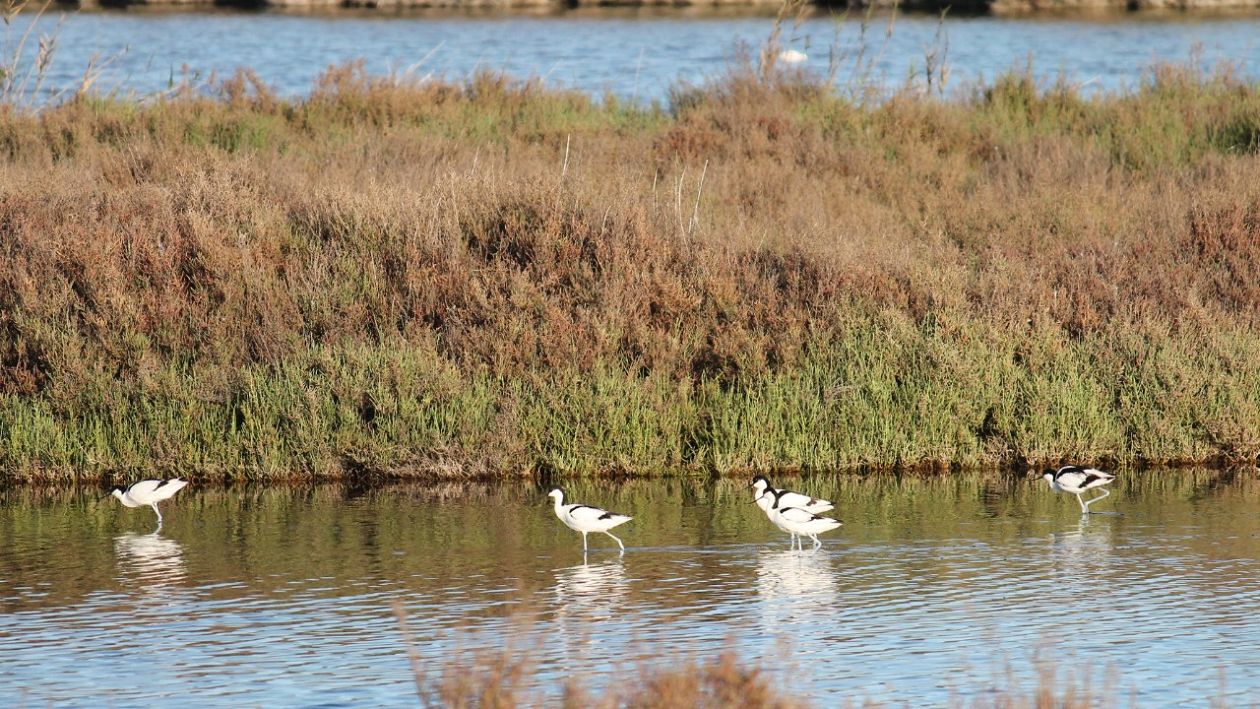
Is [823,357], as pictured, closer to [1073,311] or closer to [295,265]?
[1073,311]

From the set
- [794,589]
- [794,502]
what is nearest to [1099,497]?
[794,502]

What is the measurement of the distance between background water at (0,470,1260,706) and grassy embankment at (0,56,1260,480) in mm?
554

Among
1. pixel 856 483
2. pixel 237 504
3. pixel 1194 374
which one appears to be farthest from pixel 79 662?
pixel 1194 374

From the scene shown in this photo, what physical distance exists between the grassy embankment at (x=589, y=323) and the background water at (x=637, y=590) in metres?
0.55

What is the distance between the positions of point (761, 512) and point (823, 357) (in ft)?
8.33

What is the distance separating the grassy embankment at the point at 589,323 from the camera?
49.9ft

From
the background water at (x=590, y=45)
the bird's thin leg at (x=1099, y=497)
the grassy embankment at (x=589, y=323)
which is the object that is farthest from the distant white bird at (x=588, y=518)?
the background water at (x=590, y=45)

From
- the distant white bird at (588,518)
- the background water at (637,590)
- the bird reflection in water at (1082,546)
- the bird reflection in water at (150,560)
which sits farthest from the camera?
the distant white bird at (588,518)

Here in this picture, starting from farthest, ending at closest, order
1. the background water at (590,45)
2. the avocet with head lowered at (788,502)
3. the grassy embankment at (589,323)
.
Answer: the background water at (590,45) → the grassy embankment at (589,323) → the avocet with head lowered at (788,502)

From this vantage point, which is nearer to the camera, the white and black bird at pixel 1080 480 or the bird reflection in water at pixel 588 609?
the bird reflection in water at pixel 588 609

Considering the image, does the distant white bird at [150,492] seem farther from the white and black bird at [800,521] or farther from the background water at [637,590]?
the white and black bird at [800,521]

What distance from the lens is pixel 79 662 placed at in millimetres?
9508

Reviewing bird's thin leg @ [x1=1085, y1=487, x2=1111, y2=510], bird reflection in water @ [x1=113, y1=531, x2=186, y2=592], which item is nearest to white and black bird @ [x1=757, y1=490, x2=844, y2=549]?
bird's thin leg @ [x1=1085, y1=487, x2=1111, y2=510]

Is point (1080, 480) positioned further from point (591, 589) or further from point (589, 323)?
point (589, 323)
